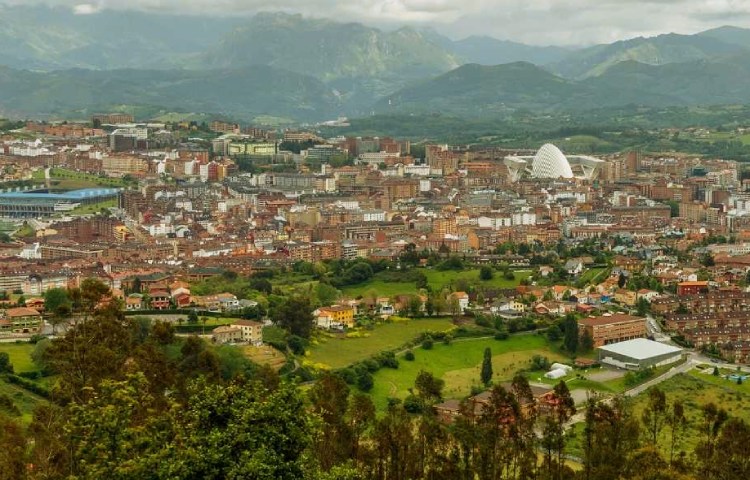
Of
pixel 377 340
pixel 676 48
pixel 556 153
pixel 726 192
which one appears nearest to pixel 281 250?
pixel 377 340

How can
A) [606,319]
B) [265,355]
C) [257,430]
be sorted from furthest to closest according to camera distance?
1. [606,319]
2. [265,355]
3. [257,430]

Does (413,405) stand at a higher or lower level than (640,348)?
higher

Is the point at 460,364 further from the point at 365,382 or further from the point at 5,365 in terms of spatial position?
the point at 5,365

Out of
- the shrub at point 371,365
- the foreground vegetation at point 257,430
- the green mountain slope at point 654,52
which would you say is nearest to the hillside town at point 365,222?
the shrub at point 371,365

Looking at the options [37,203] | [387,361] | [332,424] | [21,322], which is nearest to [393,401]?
[387,361]

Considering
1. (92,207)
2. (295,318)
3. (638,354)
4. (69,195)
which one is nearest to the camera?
(638,354)
